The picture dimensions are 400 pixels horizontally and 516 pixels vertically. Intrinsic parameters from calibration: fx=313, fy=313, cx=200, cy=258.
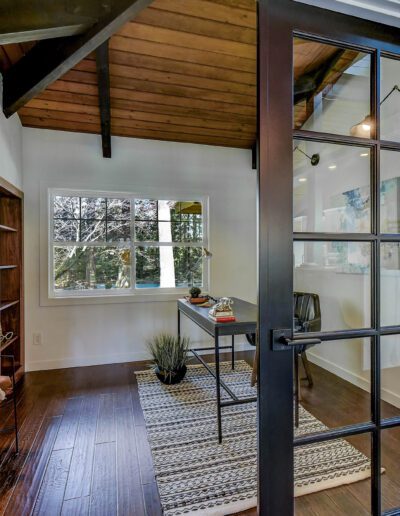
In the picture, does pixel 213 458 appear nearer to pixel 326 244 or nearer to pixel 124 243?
pixel 326 244

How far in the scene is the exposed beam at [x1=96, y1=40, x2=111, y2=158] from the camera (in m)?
2.50

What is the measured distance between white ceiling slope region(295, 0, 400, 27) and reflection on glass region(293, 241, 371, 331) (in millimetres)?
857

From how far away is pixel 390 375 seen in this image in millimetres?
1303

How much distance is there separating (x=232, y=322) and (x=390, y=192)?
1.25 metres

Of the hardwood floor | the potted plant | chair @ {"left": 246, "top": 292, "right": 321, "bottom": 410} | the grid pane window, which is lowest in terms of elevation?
the hardwood floor

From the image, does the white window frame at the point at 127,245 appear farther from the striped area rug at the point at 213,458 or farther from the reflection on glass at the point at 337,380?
the reflection on glass at the point at 337,380

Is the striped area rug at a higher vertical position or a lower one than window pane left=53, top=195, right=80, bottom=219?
lower

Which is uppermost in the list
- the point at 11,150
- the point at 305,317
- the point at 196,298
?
the point at 11,150

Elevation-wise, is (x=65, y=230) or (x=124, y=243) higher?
(x=65, y=230)

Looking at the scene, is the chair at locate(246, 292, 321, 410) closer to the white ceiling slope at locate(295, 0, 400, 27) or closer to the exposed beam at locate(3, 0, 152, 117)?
the white ceiling slope at locate(295, 0, 400, 27)

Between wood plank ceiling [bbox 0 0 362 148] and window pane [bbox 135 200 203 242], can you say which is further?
window pane [bbox 135 200 203 242]

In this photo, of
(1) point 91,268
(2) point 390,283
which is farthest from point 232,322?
(1) point 91,268

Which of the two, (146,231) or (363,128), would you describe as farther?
(146,231)

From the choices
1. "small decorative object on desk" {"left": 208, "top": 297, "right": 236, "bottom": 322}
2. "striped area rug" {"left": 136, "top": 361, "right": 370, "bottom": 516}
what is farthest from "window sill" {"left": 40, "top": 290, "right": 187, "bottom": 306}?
"small decorative object on desk" {"left": 208, "top": 297, "right": 236, "bottom": 322}
